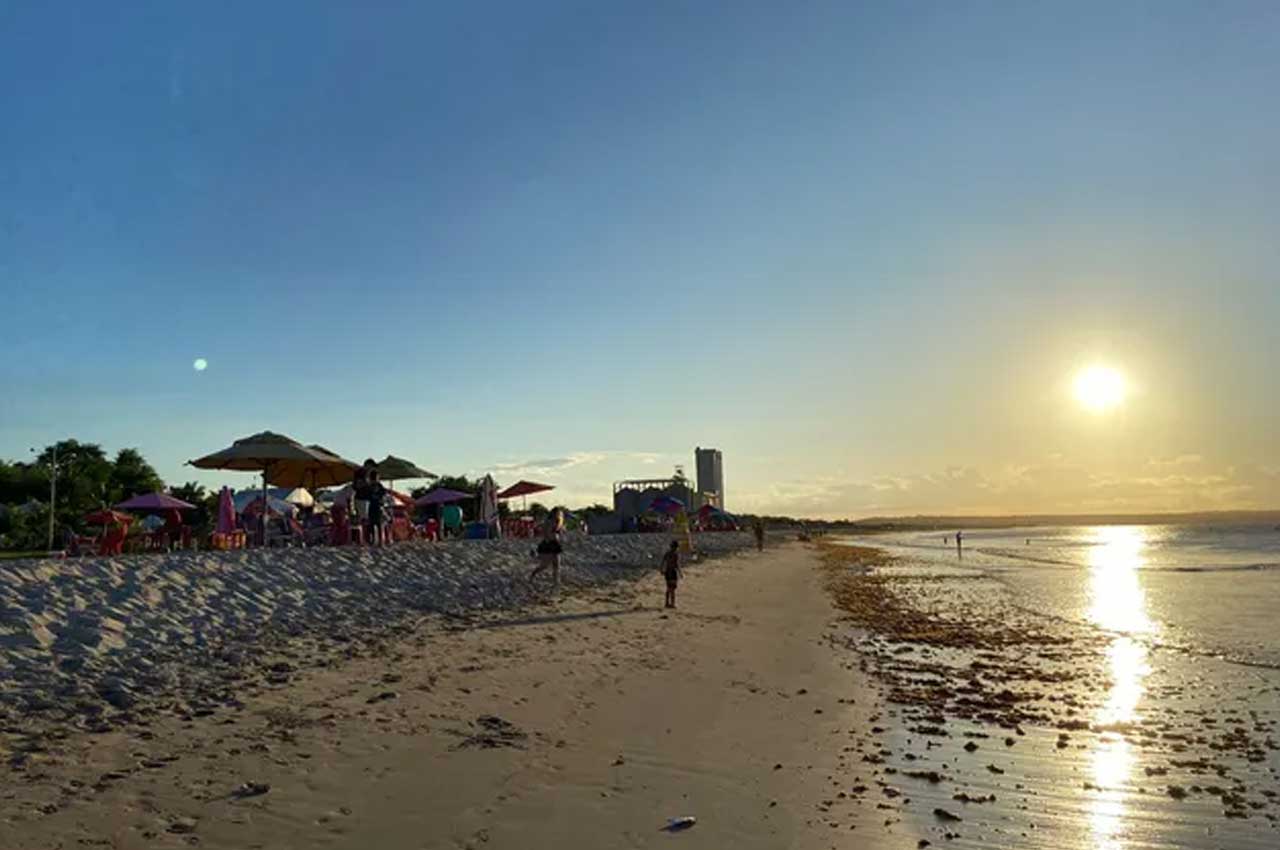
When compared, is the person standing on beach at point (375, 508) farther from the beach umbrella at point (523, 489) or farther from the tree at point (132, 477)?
the tree at point (132, 477)

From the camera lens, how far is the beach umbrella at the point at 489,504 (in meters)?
34.7

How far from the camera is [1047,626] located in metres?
18.7

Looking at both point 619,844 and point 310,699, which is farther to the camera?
point 310,699

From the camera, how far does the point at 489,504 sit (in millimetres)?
35406

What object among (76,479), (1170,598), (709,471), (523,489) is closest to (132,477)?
(76,479)

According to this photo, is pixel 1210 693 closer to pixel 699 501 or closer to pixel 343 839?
pixel 343 839

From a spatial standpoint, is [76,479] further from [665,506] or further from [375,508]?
[375,508]

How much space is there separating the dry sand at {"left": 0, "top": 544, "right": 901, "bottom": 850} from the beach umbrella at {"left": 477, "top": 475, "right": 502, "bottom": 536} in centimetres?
2291

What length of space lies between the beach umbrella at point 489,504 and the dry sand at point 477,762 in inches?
902

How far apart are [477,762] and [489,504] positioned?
2905cm

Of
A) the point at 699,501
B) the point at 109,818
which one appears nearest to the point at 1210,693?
the point at 109,818

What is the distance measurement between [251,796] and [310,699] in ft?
8.70

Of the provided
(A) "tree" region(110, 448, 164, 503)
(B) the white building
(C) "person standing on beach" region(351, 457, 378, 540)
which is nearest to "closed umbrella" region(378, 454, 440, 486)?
(C) "person standing on beach" region(351, 457, 378, 540)

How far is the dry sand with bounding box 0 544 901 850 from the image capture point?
5.31 meters
